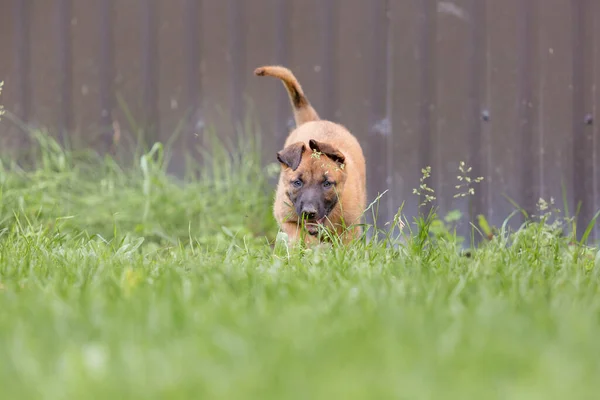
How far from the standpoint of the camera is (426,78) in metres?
5.93

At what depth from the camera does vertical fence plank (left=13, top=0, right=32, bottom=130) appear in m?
6.29

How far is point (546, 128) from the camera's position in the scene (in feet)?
19.2

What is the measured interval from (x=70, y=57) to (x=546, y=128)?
11.1ft

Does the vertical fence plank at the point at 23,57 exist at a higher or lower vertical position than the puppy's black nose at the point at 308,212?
higher

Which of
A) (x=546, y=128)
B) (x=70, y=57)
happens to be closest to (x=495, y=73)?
(x=546, y=128)

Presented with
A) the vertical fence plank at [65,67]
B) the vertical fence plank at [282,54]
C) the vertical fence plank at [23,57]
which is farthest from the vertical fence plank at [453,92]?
the vertical fence plank at [23,57]

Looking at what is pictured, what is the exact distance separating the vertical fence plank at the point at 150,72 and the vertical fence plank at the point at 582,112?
287 cm

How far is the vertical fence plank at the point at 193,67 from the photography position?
20.2 ft

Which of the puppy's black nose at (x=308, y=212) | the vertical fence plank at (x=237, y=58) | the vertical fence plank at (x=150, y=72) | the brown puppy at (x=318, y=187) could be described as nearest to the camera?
the puppy's black nose at (x=308, y=212)

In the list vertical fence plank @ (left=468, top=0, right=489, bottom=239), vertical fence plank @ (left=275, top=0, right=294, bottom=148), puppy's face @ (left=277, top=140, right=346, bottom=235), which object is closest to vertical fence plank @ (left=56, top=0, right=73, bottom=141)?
vertical fence plank @ (left=275, top=0, right=294, bottom=148)

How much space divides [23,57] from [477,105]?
325 cm

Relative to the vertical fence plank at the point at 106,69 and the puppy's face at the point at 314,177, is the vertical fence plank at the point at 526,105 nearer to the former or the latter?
Answer: the puppy's face at the point at 314,177

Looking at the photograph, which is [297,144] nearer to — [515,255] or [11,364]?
[515,255]

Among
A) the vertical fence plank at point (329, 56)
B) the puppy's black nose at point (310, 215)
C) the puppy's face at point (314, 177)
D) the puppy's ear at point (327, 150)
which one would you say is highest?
the vertical fence plank at point (329, 56)
